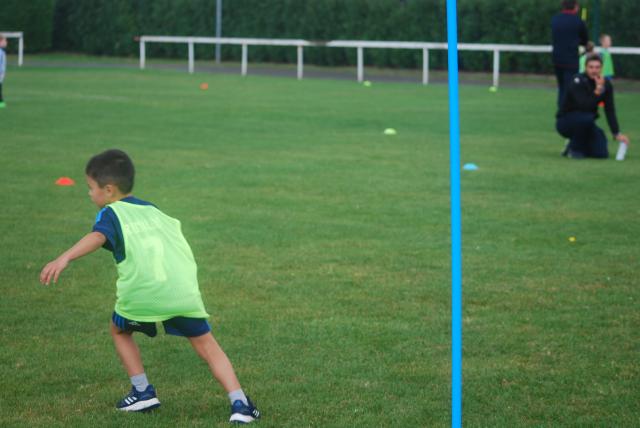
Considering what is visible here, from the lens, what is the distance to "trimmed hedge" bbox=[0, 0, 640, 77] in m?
36.0

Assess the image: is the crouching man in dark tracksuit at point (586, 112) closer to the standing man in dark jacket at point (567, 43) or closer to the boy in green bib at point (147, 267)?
the standing man in dark jacket at point (567, 43)

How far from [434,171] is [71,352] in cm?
841

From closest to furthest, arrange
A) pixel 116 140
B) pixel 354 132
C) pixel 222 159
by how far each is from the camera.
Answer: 1. pixel 222 159
2. pixel 116 140
3. pixel 354 132

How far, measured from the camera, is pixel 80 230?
1016 cm

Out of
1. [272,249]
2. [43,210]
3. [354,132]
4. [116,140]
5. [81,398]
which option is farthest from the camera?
[354,132]

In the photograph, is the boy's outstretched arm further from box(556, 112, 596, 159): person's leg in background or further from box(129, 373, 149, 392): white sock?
box(556, 112, 596, 159): person's leg in background

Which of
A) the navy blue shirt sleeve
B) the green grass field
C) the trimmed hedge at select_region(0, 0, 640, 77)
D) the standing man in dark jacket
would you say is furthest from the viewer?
the trimmed hedge at select_region(0, 0, 640, 77)

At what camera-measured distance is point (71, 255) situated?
4844mm

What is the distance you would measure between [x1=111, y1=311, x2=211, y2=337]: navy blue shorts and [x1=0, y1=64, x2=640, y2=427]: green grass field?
0.43 m

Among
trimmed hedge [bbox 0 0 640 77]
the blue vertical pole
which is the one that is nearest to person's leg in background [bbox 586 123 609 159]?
the blue vertical pole

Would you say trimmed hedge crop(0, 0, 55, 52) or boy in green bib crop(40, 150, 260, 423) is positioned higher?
trimmed hedge crop(0, 0, 55, 52)

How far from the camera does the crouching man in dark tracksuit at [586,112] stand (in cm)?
1600

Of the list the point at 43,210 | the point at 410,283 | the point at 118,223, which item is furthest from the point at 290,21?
the point at 118,223

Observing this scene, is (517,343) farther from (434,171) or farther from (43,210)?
(434,171)
